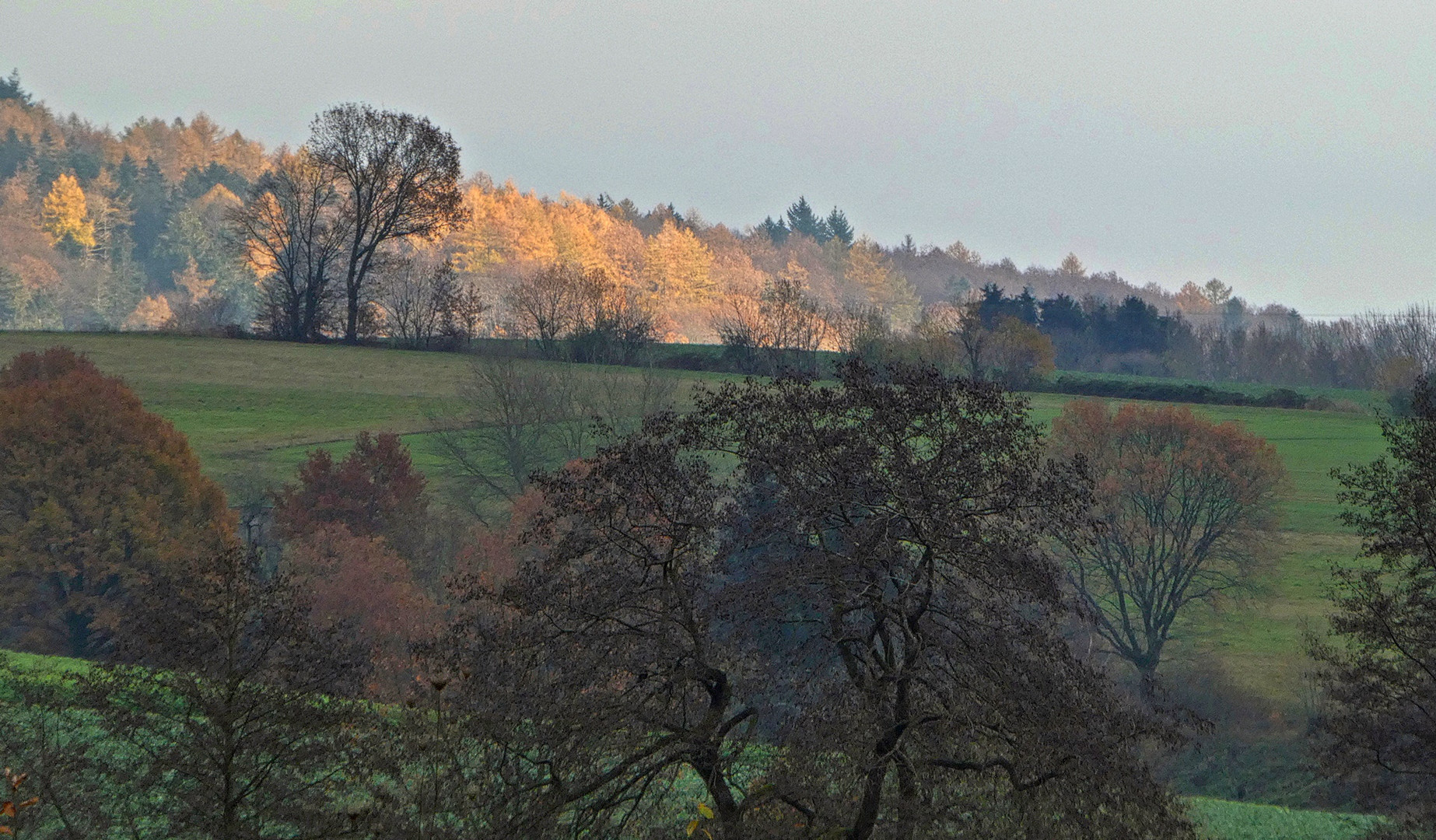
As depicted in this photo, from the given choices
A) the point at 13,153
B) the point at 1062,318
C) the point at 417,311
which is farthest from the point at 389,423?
the point at 13,153

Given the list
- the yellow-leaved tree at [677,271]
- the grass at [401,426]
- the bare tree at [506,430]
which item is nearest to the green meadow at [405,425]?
the grass at [401,426]

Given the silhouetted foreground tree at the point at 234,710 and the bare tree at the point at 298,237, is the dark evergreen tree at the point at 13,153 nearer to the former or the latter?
the bare tree at the point at 298,237

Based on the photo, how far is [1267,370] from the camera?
7481cm

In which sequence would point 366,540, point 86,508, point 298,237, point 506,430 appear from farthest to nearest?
1. point 298,237
2. point 506,430
3. point 366,540
4. point 86,508

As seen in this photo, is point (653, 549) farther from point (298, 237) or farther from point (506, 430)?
point (298, 237)

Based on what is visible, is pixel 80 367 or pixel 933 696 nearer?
pixel 933 696

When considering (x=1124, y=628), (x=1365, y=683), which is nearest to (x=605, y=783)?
(x=1365, y=683)

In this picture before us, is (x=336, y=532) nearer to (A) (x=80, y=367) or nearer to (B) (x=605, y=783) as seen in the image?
(A) (x=80, y=367)

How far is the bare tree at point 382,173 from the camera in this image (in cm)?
6531

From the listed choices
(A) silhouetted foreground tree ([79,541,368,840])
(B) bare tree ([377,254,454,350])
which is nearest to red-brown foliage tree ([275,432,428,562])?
(B) bare tree ([377,254,454,350])

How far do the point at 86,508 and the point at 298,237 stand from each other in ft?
97.5

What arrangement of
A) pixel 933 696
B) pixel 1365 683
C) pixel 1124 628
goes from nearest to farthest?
pixel 933 696 → pixel 1365 683 → pixel 1124 628

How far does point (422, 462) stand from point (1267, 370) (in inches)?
2023

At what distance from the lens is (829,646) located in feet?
38.0
